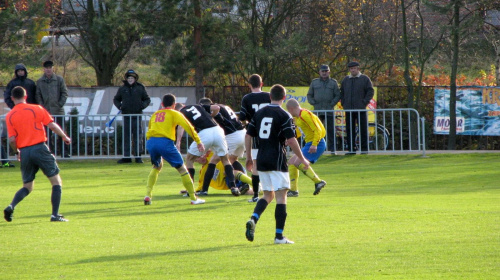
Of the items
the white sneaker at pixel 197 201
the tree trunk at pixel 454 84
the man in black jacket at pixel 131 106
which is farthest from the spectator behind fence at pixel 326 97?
the white sneaker at pixel 197 201

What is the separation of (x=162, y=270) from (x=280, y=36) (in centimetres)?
1830

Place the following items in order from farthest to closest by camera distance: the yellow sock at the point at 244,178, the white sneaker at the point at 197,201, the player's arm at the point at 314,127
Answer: the yellow sock at the point at 244,178 < the player's arm at the point at 314,127 < the white sneaker at the point at 197,201

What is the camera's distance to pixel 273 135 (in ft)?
26.8

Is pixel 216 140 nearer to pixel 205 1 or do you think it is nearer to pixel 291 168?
pixel 291 168

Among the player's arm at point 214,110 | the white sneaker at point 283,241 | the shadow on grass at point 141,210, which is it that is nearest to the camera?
the white sneaker at point 283,241

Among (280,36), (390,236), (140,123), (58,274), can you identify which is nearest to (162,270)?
(58,274)

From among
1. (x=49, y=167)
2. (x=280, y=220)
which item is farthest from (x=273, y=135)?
(x=49, y=167)

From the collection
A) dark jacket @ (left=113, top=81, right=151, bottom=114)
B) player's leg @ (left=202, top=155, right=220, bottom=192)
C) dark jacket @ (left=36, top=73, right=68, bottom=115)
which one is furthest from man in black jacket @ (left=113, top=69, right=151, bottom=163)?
player's leg @ (left=202, top=155, right=220, bottom=192)

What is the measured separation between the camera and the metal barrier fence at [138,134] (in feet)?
60.7

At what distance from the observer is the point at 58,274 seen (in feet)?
21.1

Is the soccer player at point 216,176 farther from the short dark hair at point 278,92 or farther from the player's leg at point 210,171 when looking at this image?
the short dark hair at point 278,92

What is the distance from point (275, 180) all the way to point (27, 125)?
3.49 metres

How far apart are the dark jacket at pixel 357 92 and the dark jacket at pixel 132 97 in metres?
4.76

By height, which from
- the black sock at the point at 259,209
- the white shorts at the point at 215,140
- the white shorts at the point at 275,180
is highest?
the white shorts at the point at 215,140
